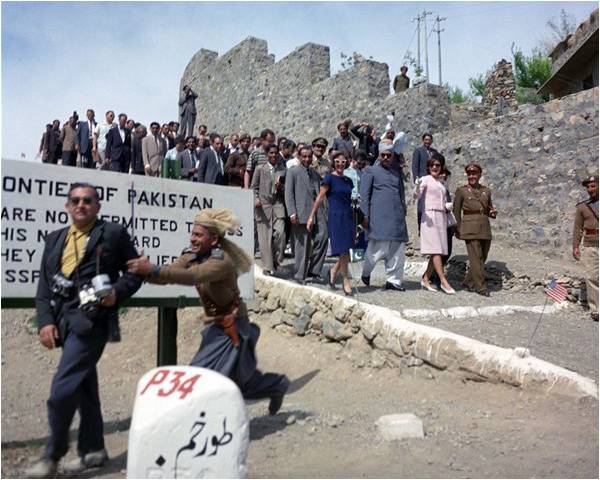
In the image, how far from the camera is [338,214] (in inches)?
276

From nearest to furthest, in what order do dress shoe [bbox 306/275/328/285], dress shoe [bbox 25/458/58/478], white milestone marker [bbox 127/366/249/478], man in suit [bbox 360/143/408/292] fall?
1. white milestone marker [bbox 127/366/249/478]
2. dress shoe [bbox 25/458/58/478]
3. man in suit [bbox 360/143/408/292]
4. dress shoe [bbox 306/275/328/285]

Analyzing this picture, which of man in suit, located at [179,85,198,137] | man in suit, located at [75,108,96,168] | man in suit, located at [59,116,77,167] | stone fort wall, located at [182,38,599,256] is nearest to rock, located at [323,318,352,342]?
stone fort wall, located at [182,38,599,256]

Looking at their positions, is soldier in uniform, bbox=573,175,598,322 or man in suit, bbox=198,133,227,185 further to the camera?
man in suit, bbox=198,133,227,185

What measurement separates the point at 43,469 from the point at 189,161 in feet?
23.7

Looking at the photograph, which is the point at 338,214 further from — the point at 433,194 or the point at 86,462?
the point at 86,462

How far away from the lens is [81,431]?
352 centimetres

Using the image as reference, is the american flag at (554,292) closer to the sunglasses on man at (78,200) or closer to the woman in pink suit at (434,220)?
the woman in pink suit at (434,220)

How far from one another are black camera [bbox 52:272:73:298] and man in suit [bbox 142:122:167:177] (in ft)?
25.3

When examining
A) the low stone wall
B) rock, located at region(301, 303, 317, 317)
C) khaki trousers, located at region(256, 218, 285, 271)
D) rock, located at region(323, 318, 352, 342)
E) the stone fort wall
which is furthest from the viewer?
the stone fort wall

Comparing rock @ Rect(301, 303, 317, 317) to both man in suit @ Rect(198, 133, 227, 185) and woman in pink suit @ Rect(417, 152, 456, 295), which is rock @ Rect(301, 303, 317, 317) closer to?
woman in pink suit @ Rect(417, 152, 456, 295)

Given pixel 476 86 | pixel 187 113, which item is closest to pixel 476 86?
pixel 476 86

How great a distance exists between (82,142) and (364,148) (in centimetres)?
561

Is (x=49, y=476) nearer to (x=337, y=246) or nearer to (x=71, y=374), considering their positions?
(x=71, y=374)

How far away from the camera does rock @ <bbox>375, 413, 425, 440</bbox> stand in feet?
12.8
